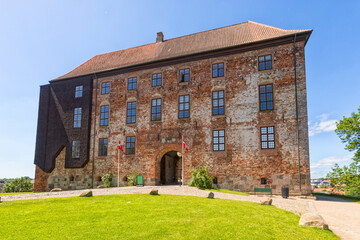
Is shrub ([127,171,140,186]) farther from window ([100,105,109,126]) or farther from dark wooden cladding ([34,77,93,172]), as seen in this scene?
window ([100,105,109,126])

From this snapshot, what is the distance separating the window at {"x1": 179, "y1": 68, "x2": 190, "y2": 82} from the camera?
22750mm

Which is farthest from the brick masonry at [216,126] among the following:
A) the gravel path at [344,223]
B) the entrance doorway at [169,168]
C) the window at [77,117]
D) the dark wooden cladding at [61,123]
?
the gravel path at [344,223]

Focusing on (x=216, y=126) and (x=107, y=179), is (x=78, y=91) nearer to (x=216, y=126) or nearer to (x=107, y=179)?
(x=107, y=179)

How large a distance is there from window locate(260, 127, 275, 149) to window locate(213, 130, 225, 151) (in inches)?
114

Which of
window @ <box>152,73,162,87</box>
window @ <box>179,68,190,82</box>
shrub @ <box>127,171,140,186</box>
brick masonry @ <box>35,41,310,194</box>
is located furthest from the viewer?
window @ <box>152,73,162,87</box>

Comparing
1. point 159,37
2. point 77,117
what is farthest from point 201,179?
point 159,37

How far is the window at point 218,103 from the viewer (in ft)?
68.7

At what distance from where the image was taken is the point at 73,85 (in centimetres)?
2739

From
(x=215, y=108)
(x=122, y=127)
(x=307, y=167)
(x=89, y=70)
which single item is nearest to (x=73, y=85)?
(x=89, y=70)

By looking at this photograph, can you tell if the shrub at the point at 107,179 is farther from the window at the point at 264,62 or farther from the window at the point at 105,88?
the window at the point at 264,62

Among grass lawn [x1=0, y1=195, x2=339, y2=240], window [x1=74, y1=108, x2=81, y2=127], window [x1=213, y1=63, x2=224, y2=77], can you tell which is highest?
window [x1=213, y1=63, x2=224, y2=77]

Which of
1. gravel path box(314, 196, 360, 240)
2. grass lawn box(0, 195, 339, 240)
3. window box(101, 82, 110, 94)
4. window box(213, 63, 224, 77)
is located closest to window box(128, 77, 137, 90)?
window box(101, 82, 110, 94)

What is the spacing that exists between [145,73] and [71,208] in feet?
52.8

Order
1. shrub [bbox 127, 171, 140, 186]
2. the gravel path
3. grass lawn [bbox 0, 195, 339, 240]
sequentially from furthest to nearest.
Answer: shrub [bbox 127, 171, 140, 186] < the gravel path < grass lawn [bbox 0, 195, 339, 240]
